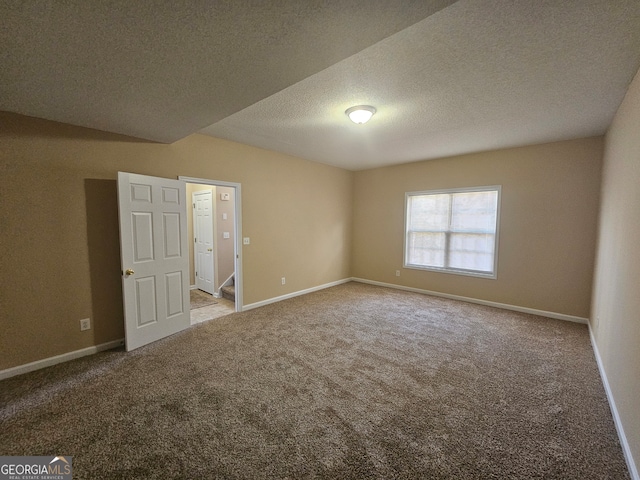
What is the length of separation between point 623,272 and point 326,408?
2.50 metres

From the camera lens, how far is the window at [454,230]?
4.36m

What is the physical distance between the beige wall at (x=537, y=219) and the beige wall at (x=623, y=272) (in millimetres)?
673

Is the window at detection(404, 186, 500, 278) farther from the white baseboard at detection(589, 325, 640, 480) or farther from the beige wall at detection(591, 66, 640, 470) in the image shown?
the white baseboard at detection(589, 325, 640, 480)

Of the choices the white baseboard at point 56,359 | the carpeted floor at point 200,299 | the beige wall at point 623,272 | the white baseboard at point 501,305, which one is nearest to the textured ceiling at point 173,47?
the beige wall at point 623,272

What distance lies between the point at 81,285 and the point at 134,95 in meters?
2.04

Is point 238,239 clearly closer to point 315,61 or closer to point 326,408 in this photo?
point 326,408

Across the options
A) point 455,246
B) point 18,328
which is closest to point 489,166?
point 455,246

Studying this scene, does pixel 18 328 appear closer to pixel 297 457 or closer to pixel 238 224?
pixel 238 224

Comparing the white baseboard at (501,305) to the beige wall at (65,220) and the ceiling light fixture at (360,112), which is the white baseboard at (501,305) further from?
Answer: the beige wall at (65,220)

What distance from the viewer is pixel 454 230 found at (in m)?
4.75

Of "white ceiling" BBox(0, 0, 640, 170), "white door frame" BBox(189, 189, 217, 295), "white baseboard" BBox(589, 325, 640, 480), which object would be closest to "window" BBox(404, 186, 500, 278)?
"white ceiling" BBox(0, 0, 640, 170)

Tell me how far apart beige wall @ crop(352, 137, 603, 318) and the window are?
0.13 meters

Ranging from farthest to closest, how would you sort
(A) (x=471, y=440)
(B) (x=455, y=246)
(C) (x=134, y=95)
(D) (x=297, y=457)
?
(B) (x=455, y=246) < (C) (x=134, y=95) < (A) (x=471, y=440) < (D) (x=297, y=457)

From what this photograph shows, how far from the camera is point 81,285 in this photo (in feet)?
8.94
